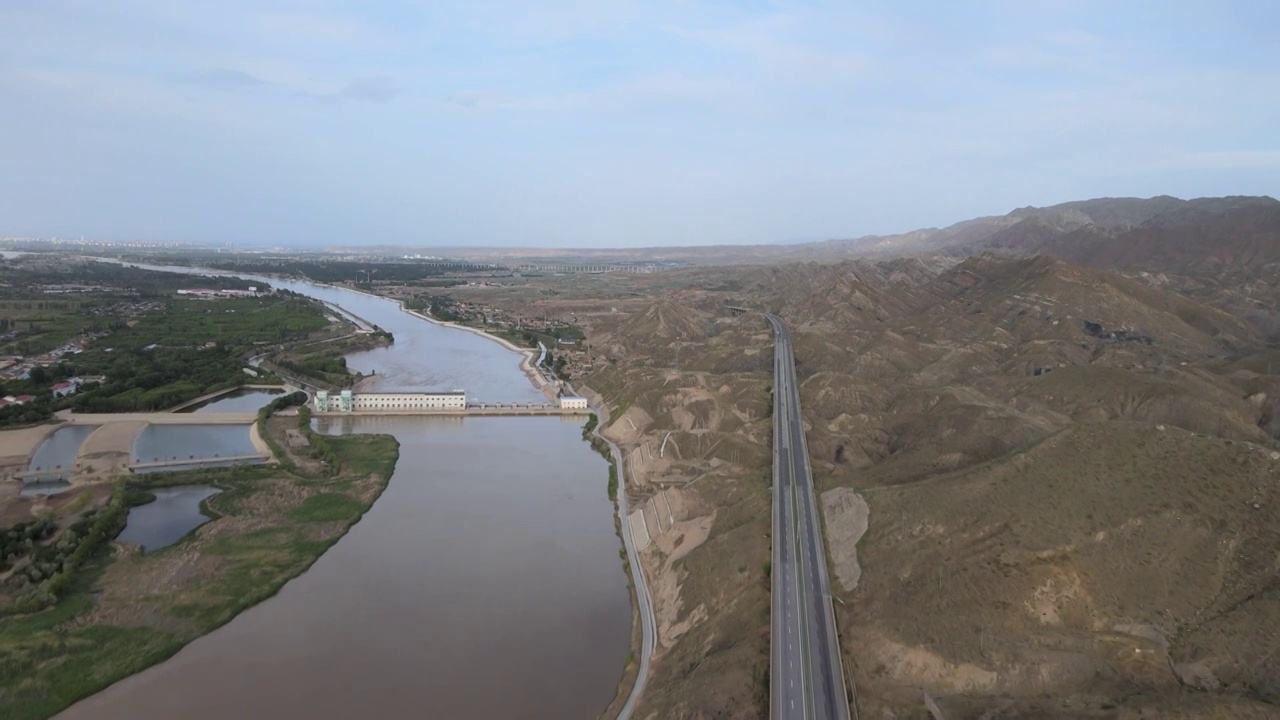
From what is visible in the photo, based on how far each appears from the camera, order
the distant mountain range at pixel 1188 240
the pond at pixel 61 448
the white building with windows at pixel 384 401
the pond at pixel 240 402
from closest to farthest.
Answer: the pond at pixel 61 448
the pond at pixel 240 402
the white building with windows at pixel 384 401
the distant mountain range at pixel 1188 240

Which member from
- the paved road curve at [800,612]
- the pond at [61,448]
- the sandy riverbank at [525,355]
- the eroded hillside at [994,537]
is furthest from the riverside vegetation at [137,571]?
the sandy riverbank at [525,355]

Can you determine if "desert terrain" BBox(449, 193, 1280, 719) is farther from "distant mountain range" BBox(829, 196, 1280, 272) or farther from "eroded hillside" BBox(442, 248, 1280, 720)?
"distant mountain range" BBox(829, 196, 1280, 272)

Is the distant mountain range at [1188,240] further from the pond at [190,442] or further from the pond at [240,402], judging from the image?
the pond at [190,442]

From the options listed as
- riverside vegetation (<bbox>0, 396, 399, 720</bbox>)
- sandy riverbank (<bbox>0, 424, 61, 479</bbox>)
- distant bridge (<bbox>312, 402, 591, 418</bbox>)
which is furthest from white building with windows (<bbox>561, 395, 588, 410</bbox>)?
sandy riverbank (<bbox>0, 424, 61, 479</bbox>)

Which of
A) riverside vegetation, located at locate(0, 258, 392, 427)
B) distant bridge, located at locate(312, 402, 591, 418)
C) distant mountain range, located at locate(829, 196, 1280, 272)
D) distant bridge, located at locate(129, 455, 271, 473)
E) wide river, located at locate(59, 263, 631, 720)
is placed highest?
distant mountain range, located at locate(829, 196, 1280, 272)

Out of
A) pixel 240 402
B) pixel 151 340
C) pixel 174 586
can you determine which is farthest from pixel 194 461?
pixel 151 340

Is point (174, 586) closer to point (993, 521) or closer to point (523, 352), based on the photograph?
point (993, 521)

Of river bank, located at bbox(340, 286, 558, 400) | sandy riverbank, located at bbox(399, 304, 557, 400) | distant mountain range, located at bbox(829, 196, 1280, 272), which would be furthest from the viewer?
distant mountain range, located at bbox(829, 196, 1280, 272)
